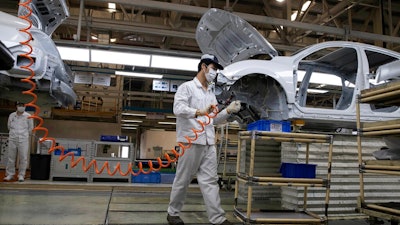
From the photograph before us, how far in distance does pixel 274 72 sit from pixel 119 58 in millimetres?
3991

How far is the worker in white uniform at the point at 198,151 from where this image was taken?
3168mm

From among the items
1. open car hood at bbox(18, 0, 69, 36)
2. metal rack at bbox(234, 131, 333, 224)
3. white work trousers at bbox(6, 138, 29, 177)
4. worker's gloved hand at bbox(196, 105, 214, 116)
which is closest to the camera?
metal rack at bbox(234, 131, 333, 224)

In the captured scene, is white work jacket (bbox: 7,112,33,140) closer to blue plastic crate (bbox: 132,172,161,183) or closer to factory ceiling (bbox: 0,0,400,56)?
factory ceiling (bbox: 0,0,400,56)

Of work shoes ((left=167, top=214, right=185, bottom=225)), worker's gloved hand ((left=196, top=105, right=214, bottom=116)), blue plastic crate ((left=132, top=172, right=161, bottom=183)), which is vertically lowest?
blue plastic crate ((left=132, top=172, right=161, bottom=183))

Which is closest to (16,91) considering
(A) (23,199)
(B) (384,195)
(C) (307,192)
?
(A) (23,199)

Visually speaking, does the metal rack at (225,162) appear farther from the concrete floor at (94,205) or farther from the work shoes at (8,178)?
the work shoes at (8,178)

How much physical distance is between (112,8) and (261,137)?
779 centimetres

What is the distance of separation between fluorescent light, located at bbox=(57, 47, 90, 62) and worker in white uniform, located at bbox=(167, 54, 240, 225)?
4.31m

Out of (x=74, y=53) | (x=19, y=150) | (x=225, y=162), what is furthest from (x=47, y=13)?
(x=225, y=162)

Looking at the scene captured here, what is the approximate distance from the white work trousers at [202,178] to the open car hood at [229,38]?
1.99 metres

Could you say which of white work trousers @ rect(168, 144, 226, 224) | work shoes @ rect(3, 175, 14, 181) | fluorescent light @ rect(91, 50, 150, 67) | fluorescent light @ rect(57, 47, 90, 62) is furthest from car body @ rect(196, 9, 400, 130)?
work shoes @ rect(3, 175, 14, 181)

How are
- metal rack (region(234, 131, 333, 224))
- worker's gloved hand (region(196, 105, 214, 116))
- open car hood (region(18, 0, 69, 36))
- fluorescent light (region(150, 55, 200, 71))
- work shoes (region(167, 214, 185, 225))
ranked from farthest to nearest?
fluorescent light (region(150, 55, 200, 71)) < open car hood (region(18, 0, 69, 36)) < work shoes (region(167, 214, 185, 225)) < worker's gloved hand (region(196, 105, 214, 116)) < metal rack (region(234, 131, 333, 224))

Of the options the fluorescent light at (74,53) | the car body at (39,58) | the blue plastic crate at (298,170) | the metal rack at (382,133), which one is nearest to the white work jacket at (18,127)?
the fluorescent light at (74,53)

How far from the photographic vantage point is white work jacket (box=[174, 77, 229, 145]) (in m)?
3.22
